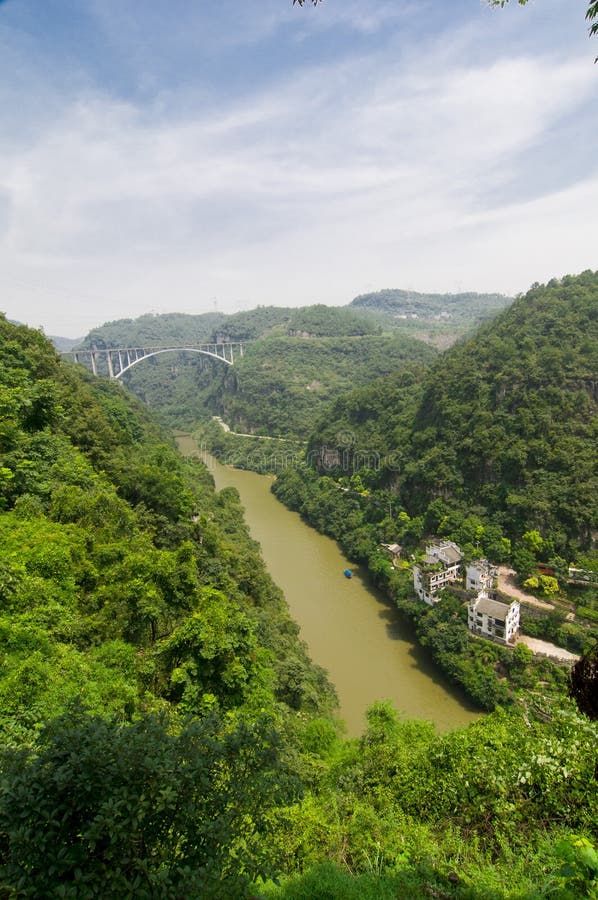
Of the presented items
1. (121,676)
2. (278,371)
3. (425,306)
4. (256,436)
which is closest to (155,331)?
(278,371)

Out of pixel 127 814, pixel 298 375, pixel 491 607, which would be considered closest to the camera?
pixel 127 814

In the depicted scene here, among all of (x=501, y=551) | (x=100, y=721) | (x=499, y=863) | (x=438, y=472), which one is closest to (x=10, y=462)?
(x=100, y=721)

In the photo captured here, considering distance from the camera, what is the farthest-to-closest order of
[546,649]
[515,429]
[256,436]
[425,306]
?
[425,306]
[256,436]
[515,429]
[546,649]

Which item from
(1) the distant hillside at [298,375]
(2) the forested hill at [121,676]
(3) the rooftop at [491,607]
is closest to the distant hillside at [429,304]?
(1) the distant hillside at [298,375]

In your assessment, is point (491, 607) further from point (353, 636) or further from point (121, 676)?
point (121, 676)

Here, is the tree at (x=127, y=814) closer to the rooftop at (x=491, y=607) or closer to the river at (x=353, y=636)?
the river at (x=353, y=636)
